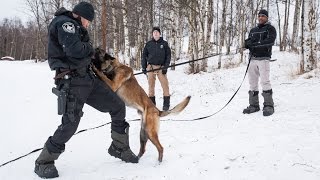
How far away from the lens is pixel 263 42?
21.5ft

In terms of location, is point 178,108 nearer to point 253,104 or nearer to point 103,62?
point 103,62

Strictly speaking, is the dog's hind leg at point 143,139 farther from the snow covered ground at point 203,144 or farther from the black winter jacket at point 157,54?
the black winter jacket at point 157,54

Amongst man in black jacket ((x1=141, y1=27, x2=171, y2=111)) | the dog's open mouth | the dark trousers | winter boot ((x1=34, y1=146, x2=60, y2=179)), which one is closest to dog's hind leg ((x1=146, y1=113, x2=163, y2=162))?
the dark trousers

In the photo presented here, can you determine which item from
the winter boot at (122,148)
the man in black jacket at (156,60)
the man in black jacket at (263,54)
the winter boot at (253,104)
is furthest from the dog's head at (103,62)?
the man in black jacket at (156,60)

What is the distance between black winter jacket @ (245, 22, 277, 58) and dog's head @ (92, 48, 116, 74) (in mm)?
3036

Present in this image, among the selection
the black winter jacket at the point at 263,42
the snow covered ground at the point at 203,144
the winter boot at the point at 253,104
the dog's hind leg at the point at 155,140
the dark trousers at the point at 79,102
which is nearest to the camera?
the snow covered ground at the point at 203,144

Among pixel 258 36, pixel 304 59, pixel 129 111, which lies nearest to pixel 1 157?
pixel 129 111

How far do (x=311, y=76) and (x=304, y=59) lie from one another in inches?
54.2

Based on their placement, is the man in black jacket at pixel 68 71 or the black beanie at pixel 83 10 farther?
the black beanie at pixel 83 10

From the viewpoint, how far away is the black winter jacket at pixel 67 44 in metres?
3.95

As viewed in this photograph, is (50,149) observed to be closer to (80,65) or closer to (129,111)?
(80,65)

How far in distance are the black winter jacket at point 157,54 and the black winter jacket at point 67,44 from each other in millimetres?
4451

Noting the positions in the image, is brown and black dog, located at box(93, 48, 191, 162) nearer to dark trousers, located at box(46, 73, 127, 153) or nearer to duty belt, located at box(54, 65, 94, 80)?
dark trousers, located at box(46, 73, 127, 153)

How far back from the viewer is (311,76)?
10266 millimetres
